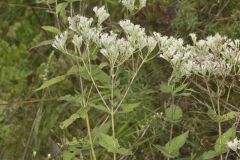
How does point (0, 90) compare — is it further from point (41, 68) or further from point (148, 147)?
point (148, 147)

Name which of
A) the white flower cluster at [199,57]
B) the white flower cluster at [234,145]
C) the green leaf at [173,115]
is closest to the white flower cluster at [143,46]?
the white flower cluster at [199,57]

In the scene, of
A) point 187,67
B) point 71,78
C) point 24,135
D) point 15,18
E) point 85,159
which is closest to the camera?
point 187,67

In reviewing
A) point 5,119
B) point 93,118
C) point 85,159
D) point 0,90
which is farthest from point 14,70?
point 85,159

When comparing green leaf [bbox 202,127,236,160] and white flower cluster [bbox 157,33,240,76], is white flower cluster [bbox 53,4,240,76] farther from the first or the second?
green leaf [bbox 202,127,236,160]

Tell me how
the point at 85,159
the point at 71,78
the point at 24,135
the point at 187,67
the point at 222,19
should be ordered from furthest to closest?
the point at 71,78
the point at 24,135
the point at 222,19
the point at 85,159
the point at 187,67

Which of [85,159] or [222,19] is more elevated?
[222,19]

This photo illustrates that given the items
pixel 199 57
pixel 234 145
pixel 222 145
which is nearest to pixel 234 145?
pixel 234 145

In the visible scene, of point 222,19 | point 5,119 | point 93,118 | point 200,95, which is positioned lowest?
point 5,119

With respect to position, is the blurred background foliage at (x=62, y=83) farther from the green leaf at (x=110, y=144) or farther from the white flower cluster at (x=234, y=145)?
the white flower cluster at (x=234, y=145)
